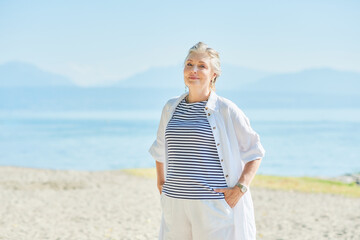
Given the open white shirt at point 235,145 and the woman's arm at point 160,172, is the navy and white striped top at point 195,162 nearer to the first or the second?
the open white shirt at point 235,145

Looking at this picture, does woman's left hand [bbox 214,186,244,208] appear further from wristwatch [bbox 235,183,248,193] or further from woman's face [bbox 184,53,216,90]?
woman's face [bbox 184,53,216,90]

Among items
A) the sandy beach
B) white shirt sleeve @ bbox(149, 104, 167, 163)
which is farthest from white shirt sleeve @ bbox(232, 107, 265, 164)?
the sandy beach

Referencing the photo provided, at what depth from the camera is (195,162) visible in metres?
2.82

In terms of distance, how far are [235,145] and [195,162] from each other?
0.78 feet

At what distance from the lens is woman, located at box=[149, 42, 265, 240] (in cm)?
280

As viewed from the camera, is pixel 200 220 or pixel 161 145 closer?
pixel 200 220

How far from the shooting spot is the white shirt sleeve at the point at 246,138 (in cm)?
287

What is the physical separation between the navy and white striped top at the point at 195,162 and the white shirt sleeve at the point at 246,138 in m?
0.16

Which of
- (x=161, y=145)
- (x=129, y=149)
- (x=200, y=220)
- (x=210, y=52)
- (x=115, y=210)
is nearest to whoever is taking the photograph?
(x=200, y=220)

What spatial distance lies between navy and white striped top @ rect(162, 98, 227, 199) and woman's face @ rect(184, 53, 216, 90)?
0.15 meters

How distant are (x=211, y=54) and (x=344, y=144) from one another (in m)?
38.7

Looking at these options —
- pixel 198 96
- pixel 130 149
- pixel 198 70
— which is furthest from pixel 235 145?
pixel 130 149

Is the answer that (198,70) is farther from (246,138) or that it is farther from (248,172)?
(248,172)

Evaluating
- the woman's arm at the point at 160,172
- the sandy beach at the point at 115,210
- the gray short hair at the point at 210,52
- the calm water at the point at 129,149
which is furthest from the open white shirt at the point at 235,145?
the calm water at the point at 129,149
